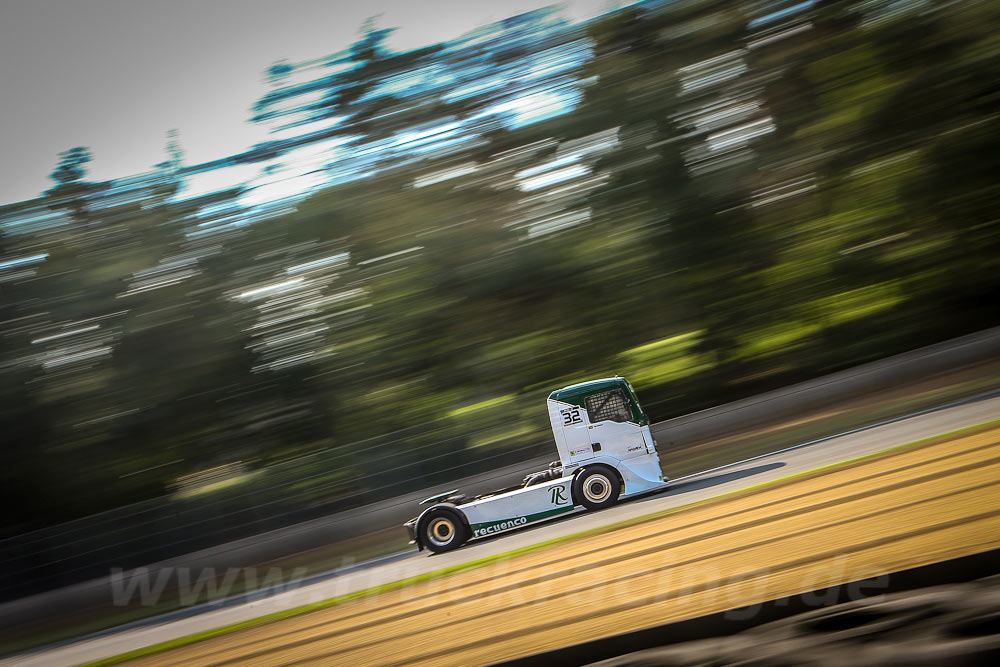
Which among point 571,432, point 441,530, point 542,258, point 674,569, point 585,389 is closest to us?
point 674,569

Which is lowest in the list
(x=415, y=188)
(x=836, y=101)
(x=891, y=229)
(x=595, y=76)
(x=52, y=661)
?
(x=52, y=661)

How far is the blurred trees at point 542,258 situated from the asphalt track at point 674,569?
774 cm

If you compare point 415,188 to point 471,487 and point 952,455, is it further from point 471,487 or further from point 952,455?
point 952,455

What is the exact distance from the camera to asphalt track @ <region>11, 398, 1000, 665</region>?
2518 millimetres

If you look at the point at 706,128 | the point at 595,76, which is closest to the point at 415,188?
the point at 595,76

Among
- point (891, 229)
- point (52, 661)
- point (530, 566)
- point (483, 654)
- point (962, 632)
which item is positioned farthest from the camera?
point (891, 229)

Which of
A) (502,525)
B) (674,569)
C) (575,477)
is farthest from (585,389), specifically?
(674,569)

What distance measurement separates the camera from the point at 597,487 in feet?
25.6

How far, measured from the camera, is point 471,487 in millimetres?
10391

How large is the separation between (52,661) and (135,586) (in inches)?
130

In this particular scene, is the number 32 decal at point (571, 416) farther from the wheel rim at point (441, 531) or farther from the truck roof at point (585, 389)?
the wheel rim at point (441, 531)

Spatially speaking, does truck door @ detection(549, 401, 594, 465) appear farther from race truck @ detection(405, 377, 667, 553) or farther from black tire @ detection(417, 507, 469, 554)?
black tire @ detection(417, 507, 469, 554)

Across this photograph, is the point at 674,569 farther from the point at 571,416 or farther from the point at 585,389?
the point at 585,389

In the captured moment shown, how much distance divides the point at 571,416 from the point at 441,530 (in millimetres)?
1840
